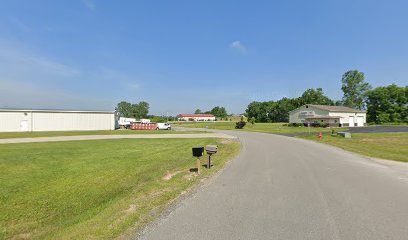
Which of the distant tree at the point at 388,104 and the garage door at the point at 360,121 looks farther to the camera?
the distant tree at the point at 388,104

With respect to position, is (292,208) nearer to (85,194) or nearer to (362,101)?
(85,194)

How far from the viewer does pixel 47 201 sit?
282 inches

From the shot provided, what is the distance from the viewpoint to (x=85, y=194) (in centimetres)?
777

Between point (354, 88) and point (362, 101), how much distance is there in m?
5.42

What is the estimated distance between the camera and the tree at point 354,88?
8469 cm

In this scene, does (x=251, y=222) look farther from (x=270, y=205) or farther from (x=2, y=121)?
(x=2, y=121)

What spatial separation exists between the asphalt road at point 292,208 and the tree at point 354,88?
293ft

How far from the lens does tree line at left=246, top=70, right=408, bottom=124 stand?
7331 centimetres

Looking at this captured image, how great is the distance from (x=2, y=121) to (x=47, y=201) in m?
45.6

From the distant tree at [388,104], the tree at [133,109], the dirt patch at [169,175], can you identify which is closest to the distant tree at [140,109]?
the tree at [133,109]

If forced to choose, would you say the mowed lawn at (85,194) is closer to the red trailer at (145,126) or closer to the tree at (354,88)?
the red trailer at (145,126)

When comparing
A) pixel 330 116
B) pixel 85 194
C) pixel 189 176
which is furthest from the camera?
pixel 330 116

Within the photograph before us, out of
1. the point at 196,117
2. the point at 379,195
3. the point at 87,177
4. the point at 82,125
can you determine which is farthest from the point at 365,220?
the point at 196,117

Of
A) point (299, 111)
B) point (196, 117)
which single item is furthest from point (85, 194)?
point (196, 117)
